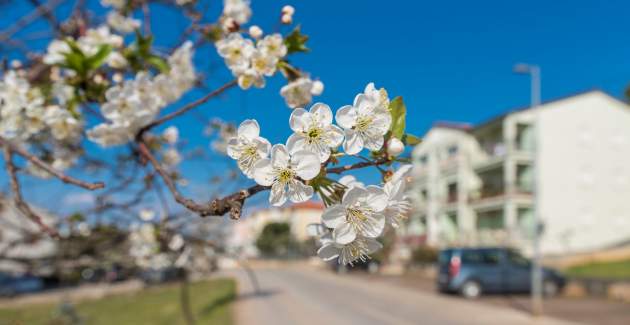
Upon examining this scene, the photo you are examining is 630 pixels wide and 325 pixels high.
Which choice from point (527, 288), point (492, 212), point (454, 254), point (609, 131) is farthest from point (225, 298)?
point (609, 131)

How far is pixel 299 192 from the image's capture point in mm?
923

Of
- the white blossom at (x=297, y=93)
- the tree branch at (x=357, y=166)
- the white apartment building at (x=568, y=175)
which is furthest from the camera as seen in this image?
the white apartment building at (x=568, y=175)

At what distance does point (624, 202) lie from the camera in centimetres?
2606

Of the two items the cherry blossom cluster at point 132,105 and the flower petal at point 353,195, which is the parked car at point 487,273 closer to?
the cherry blossom cluster at point 132,105

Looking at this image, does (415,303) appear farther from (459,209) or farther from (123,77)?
(459,209)

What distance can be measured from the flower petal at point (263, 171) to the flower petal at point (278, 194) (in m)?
0.01

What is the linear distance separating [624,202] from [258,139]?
29.8 meters

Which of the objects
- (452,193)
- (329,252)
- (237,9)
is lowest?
(329,252)

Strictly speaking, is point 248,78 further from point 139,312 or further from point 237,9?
point 139,312

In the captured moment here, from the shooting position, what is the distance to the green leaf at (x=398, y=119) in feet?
3.45

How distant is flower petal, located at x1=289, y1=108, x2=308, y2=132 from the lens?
0.92 m

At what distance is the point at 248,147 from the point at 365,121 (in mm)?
230

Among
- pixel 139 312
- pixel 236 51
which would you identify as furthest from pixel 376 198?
pixel 139 312

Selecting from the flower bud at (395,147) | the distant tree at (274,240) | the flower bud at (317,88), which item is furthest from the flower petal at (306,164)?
the distant tree at (274,240)
